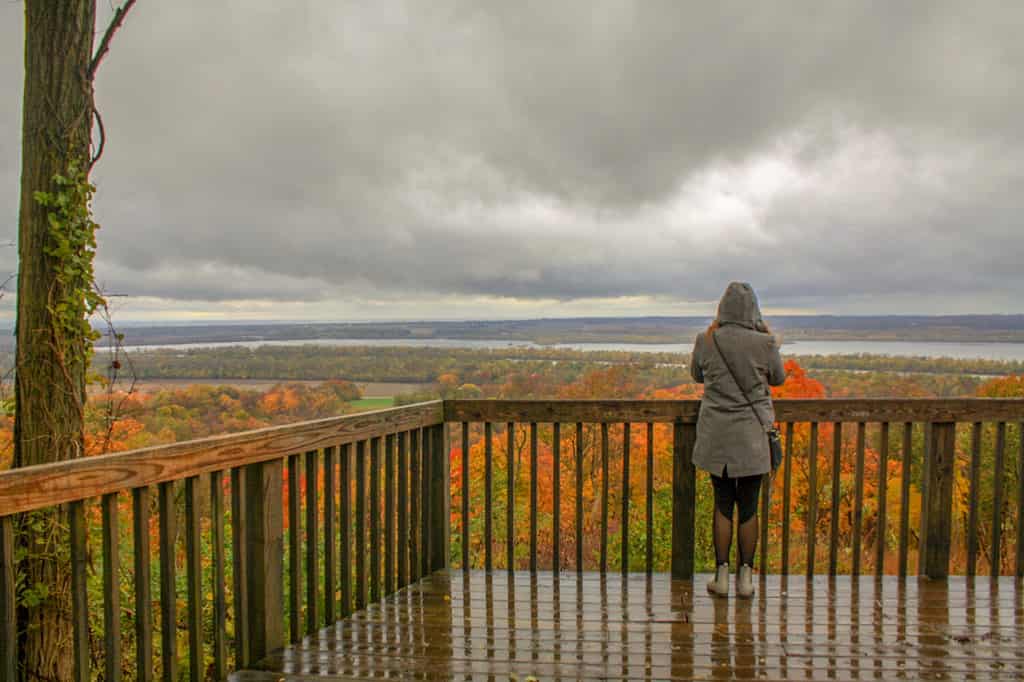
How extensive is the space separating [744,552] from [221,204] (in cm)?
1855

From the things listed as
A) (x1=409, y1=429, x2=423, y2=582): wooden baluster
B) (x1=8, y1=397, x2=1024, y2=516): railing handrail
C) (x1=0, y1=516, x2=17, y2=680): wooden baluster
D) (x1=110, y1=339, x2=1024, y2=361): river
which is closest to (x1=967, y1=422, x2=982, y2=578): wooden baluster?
(x1=8, y1=397, x2=1024, y2=516): railing handrail

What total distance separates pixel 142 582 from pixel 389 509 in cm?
146

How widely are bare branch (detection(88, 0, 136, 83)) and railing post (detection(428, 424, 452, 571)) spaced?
2.78m

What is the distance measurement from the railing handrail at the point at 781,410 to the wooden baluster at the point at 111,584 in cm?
216

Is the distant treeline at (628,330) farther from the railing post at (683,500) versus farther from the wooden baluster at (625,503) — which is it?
the railing post at (683,500)

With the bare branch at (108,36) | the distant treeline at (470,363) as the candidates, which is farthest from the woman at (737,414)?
the distant treeline at (470,363)

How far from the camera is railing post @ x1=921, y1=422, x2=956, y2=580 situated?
12.4ft

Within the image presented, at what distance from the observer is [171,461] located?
7.43 feet

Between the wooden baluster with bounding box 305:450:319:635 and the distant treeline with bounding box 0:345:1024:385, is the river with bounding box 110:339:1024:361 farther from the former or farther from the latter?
the wooden baluster with bounding box 305:450:319:635

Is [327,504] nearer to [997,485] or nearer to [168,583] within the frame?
[168,583]

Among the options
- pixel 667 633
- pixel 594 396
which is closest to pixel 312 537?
pixel 667 633

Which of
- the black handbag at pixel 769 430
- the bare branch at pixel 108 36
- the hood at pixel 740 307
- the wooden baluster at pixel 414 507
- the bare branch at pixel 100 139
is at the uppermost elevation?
the bare branch at pixel 108 36

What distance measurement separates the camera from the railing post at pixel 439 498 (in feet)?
13.1

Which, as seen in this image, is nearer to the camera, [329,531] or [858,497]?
[329,531]
